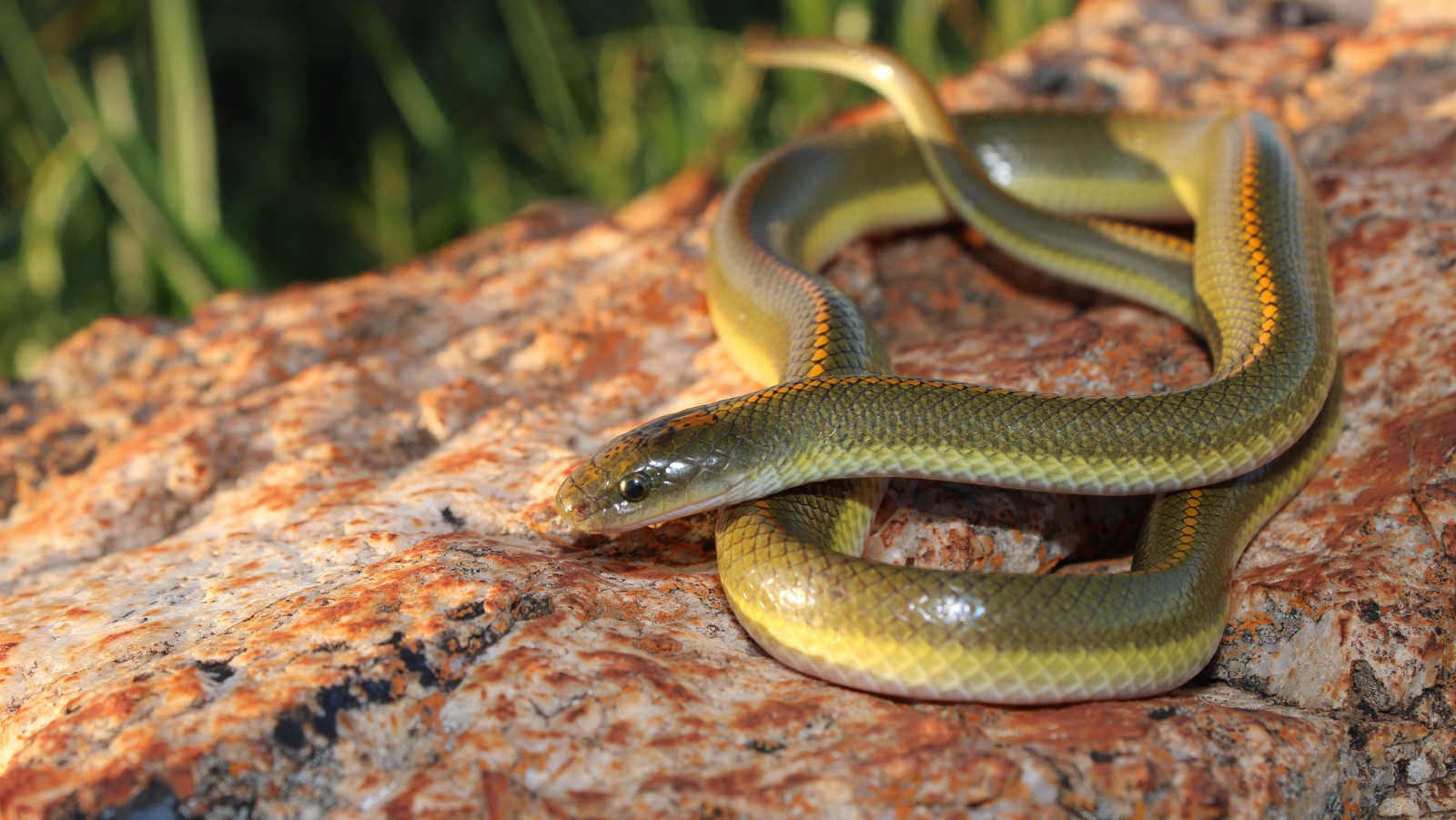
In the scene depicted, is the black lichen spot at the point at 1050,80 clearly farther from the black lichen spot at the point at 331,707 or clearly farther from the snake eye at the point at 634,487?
the black lichen spot at the point at 331,707

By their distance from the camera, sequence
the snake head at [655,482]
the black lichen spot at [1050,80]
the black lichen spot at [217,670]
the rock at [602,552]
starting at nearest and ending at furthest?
the rock at [602,552], the black lichen spot at [217,670], the snake head at [655,482], the black lichen spot at [1050,80]

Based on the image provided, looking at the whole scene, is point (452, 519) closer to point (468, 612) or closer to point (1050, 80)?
point (468, 612)

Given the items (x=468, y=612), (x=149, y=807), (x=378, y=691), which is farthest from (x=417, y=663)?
(x=149, y=807)

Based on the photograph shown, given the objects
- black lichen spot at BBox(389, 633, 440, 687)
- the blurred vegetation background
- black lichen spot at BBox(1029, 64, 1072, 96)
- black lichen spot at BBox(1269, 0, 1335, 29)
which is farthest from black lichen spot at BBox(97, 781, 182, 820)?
black lichen spot at BBox(1269, 0, 1335, 29)

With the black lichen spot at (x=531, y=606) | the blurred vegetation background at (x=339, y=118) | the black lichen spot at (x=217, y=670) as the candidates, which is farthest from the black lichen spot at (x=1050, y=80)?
the black lichen spot at (x=217, y=670)

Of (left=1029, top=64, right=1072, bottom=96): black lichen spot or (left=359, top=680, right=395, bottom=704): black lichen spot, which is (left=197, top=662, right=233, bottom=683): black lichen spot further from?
(left=1029, top=64, right=1072, bottom=96): black lichen spot
